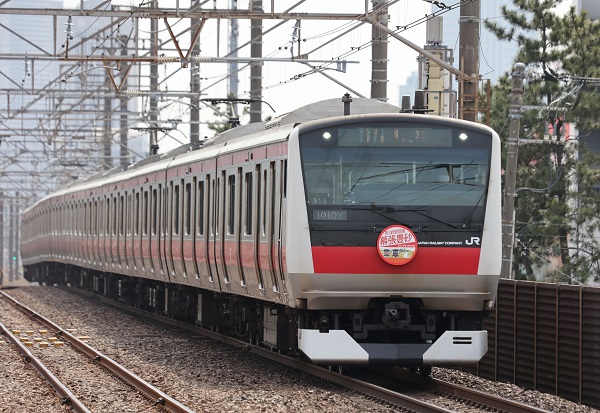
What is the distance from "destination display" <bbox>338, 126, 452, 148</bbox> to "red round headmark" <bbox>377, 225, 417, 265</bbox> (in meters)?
0.86

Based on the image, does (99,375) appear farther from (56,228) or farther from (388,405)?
(56,228)

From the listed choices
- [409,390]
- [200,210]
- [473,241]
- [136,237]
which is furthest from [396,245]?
[136,237]

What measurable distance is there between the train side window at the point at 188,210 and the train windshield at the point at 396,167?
6680 mm

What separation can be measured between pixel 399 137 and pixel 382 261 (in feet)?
4.09

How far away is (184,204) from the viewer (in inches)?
797

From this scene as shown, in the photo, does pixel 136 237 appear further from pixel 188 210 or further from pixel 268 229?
pixel 268 229

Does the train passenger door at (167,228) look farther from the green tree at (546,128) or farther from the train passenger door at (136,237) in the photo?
the green tree at (546,128)

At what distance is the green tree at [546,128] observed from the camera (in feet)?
108

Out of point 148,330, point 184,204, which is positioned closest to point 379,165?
point 184,204

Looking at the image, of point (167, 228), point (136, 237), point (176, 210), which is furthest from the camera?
point (136, 237)

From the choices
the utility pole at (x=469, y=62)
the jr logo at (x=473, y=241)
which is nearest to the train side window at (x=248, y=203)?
the utility pole at (x=469, y=62)

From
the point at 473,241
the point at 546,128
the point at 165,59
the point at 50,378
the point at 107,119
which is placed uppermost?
the point at 165,59

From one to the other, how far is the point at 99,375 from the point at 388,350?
370 cm

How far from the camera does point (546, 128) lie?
112ft
